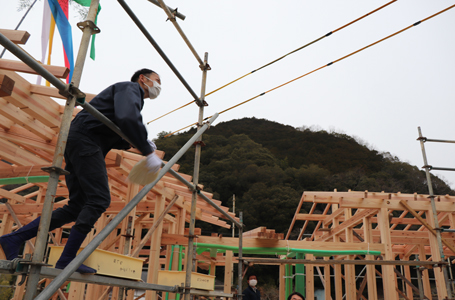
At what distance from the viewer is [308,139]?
42.3m

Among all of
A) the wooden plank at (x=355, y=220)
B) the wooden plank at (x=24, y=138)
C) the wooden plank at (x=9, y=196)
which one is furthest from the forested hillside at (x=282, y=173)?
Answer: the wooden plank at (x=24, y=138)

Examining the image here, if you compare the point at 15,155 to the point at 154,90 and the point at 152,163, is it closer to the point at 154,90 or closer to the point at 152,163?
the point at 154,90

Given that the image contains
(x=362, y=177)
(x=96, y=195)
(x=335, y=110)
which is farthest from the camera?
(x=335, y=110)

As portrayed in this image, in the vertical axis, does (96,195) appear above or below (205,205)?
below

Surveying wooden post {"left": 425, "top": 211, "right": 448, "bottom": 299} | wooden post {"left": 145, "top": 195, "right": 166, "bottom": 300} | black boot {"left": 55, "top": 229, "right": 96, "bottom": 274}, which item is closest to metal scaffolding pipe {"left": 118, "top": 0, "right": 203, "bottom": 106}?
black boot {"left": 55, "top": 229, "right": 96, "bottom": 274}

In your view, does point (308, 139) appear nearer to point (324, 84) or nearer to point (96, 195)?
point (96, 195)

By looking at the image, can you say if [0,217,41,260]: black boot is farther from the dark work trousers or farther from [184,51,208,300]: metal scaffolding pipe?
[184,51,208,300]: metal scaffolding pipe

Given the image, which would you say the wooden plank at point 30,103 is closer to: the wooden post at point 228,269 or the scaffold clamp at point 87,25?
the scaffold clamp at point 87,25

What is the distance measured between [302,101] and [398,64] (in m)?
27.6

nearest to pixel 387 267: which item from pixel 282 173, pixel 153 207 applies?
pixel 153 207

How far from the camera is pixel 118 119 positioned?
2.26 meters

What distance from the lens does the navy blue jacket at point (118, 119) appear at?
7.47 feet

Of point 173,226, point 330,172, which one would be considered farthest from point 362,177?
point 173,226

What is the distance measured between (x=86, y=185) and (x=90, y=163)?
0.15 m
